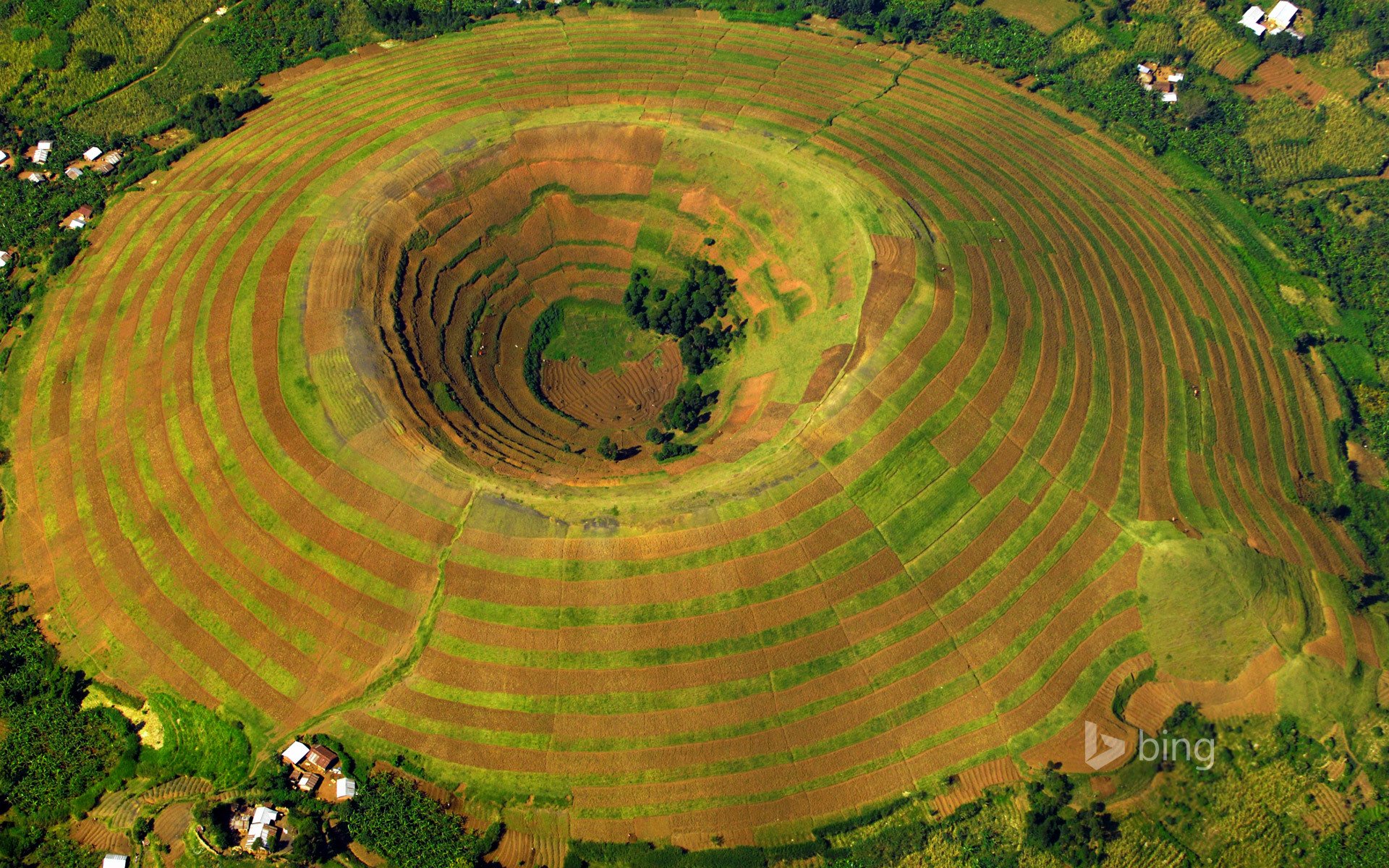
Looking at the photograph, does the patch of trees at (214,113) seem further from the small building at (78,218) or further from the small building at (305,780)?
the small building at (305,780)

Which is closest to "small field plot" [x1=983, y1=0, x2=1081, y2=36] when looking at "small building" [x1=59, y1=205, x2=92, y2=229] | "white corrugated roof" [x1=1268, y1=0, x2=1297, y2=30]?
"white corrugated roof" [x1=1268, y1=0, x2=1297, y2=30]

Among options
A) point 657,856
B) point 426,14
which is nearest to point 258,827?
point 657,856

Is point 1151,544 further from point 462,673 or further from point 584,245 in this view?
point 584,245

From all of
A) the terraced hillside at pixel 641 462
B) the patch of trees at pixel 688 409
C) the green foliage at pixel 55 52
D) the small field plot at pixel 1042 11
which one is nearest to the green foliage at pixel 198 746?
the terraced hillside at pixel 641 462

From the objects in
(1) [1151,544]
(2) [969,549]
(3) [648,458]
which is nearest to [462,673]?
(3) [648,458]

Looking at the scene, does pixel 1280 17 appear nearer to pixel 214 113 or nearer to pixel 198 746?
pixel 214 113

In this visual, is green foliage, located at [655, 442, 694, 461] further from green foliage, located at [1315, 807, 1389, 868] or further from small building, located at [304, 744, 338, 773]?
green foliage, located at [1315, 807, 1389, 868]
